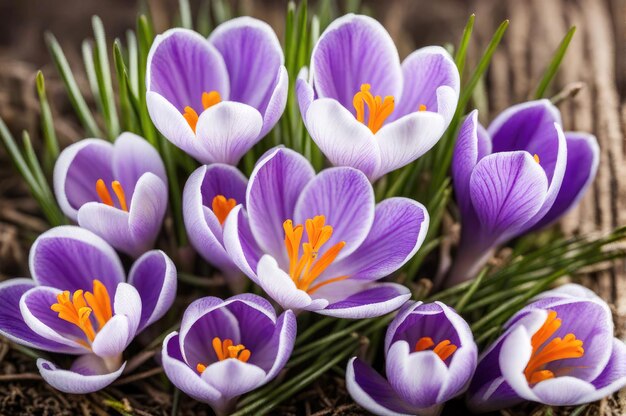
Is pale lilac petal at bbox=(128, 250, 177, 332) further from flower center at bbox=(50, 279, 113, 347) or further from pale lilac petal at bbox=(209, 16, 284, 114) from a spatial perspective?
pale lilac petal at bbox=(209, 16, 284, 114)

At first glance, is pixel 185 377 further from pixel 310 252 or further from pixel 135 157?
pixel 135 157

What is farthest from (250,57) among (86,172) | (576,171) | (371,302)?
(576,171)

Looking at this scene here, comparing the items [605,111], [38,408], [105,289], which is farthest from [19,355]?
[605,111]

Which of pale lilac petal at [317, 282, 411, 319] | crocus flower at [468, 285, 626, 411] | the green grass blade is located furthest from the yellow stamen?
the green grass blade

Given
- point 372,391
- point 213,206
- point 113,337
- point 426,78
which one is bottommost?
point 372,391

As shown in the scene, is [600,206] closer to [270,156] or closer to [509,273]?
[509,273]

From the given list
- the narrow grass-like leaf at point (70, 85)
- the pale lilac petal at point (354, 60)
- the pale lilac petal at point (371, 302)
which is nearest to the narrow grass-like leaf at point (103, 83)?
the narrow grass-like leaf at point (70, 85)

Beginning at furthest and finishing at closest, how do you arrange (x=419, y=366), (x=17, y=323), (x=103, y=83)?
(x=103, y=83), (x=17, y=323), (x=419, y=366)
